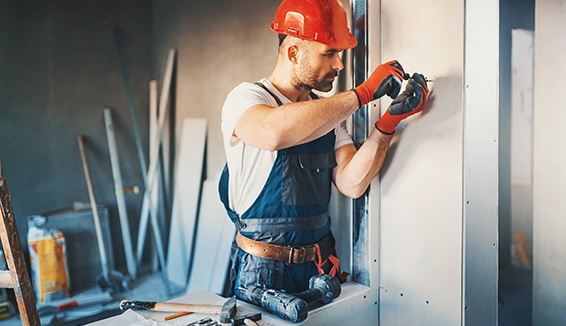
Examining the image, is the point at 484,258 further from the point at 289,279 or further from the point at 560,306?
the point at 560,306

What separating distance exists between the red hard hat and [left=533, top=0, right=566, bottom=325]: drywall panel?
1.66 metres

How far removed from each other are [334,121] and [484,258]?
22.5 inches

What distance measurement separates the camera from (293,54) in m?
1.52

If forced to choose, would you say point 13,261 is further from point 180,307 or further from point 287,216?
point 287,216

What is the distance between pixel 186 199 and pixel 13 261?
2.76 metres

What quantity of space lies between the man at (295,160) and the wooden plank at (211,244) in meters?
1.85

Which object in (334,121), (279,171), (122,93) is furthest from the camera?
(122,93)

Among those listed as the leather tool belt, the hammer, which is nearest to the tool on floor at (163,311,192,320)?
the hammer

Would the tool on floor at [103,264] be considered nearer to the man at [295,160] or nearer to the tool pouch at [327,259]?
the man at [295,160]

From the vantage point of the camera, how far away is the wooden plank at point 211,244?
3.39 metres

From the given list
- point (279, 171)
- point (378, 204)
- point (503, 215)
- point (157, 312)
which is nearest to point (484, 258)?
point (378, 204)

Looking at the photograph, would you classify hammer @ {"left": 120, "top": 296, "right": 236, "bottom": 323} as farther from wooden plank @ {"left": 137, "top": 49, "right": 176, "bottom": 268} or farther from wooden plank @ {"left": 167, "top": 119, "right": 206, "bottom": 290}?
wooden plank @ {"left": 137, "top": 49, "right": 176, "bottom": 268}

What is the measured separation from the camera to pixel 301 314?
1.17 metres

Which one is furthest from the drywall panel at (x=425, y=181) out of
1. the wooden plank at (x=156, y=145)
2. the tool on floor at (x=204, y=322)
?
the wooden plank at (x=156, y=145)
